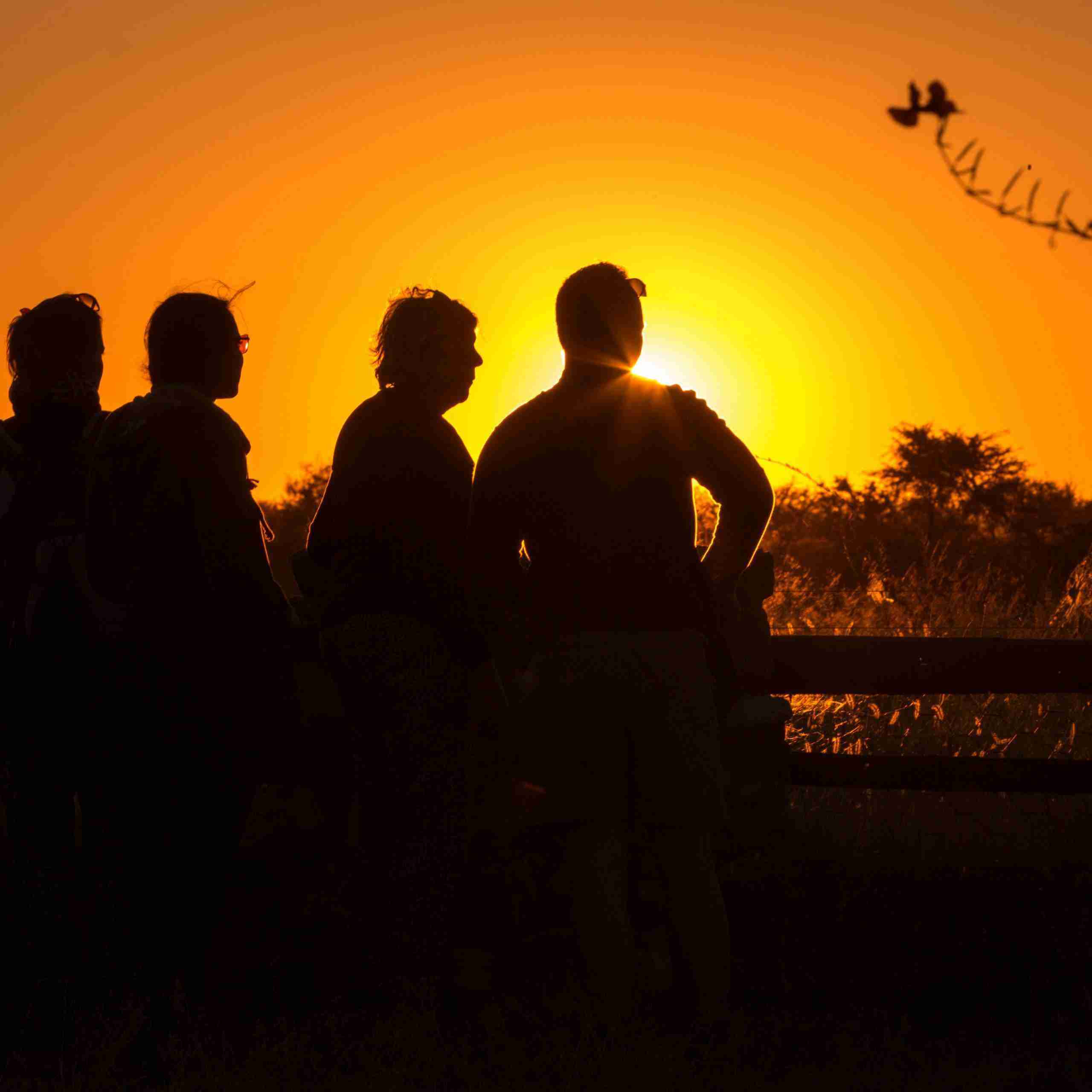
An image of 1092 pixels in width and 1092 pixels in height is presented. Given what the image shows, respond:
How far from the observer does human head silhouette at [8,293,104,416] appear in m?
4.11

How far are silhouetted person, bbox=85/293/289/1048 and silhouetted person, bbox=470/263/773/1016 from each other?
657mm

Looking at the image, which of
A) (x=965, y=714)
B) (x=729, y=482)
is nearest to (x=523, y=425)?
(x=729, y=482)

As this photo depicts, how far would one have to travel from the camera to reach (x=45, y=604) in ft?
12.6

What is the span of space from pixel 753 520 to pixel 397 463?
0.96 metres

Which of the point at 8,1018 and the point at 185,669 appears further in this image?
the point at 8,1018

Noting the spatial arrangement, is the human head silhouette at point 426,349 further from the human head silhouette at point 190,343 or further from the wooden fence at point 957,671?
the wooden fence at point 957,671

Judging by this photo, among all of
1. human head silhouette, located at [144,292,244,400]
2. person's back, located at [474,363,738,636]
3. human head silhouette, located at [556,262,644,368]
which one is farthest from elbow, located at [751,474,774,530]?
human head silhouette, located at [144,292,244,400]

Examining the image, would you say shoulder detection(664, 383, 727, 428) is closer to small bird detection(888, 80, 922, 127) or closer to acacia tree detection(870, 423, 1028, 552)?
small bird detection(888, 80, 922, 127)

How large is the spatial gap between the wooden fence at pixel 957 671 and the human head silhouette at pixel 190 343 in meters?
1.88

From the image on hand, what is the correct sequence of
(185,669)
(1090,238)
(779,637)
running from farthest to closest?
1. (779,637)
2. (185,669)
3. (1090,238)

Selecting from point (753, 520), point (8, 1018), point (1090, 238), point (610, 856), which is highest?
point (1090, 238)

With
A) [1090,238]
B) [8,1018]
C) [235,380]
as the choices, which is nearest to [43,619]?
[235,380]

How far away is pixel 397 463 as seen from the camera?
13.2 ft

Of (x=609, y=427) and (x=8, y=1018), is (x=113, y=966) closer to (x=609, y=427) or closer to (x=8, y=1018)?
(x=8, y=1018)
